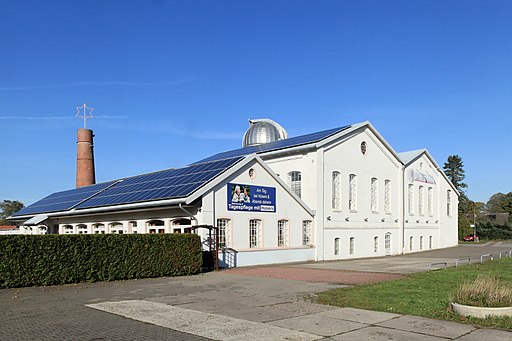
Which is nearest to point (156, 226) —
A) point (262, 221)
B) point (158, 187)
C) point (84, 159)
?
point (158, 187)

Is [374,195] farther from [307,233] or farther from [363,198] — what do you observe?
[307,233]

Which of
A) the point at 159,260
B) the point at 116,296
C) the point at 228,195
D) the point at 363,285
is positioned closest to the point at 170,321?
the point at 116,296

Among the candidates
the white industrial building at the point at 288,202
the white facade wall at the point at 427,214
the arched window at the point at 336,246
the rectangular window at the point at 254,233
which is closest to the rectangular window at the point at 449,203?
the white facade wall at the point at 427,214

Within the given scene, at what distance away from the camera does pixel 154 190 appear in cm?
2639

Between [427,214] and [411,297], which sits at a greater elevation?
A: [427,214]

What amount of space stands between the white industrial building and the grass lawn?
9.44m

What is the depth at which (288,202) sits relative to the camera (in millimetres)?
28234

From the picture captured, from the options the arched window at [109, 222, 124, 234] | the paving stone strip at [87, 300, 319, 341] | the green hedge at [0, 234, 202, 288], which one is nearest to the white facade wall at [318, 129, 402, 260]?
the arched window at [109, 222, 124, 234]

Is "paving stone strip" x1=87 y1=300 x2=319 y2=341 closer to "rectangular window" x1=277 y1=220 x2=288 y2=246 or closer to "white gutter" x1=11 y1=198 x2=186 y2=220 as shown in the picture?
"white gutter" x1=11 y1=198 x2=186 y2=220

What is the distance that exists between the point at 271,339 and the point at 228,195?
16.0 meters

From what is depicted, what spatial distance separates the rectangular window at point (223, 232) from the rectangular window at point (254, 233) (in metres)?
1.76

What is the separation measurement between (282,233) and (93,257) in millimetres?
12524

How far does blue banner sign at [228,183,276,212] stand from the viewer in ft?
80.7

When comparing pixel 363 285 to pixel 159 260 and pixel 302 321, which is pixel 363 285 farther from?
pixel 159 260
